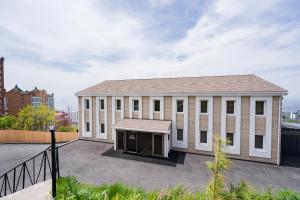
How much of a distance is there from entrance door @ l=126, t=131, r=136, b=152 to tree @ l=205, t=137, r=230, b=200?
43.2 feet

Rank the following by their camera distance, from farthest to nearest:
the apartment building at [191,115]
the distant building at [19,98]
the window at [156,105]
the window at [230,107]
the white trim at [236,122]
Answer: the distant building at [19,98] < the window at [156,105] < the window at [230,107] < the white trim at [236,122] < the apartment building at [191,115]

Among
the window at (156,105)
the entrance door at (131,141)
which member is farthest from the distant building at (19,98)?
the window at (156,105)

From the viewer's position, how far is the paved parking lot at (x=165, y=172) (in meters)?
10.7

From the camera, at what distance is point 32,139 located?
77.9ft

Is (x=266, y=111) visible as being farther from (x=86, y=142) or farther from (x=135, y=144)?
(x=86, y=142)

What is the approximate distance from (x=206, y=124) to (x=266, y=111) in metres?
5.09

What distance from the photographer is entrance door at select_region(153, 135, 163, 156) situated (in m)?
15.6

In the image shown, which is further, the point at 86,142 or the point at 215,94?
the point at 86,142

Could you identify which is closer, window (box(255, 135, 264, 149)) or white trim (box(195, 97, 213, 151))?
window (box(255, 135, 264, 149))

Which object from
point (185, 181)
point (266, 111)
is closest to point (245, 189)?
point (185, 181)

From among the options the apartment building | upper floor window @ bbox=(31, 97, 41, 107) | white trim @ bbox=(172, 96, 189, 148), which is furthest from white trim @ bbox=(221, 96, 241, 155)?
upper floor window @ bbox=(31, 97, 41, 107)

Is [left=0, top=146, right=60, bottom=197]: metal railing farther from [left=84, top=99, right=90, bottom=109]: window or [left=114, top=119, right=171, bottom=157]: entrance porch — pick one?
[left=84, top=99, right=90, bottom=109]: window

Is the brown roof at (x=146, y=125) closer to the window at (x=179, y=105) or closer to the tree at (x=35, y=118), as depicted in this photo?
the window at (x=179, y=105)

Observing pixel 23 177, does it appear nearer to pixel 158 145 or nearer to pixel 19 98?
pixel 158 145
